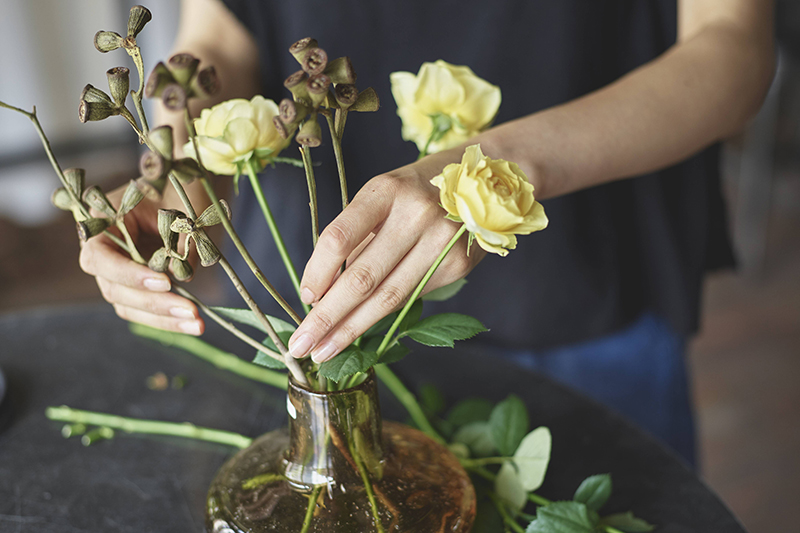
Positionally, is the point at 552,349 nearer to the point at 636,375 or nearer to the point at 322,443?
the point at 636,375

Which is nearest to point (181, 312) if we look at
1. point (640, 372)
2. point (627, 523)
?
point (627, 523)

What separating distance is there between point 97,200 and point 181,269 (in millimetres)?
51

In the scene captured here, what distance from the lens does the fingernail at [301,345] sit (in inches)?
13.7

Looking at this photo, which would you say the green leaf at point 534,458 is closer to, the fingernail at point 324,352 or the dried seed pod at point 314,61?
the fingernail at point 324,352

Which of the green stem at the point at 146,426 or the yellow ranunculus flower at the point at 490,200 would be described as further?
the green stem at the point at 146,426

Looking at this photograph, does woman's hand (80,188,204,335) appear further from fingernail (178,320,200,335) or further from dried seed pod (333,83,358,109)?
dried seed pod (333,83,358,109)

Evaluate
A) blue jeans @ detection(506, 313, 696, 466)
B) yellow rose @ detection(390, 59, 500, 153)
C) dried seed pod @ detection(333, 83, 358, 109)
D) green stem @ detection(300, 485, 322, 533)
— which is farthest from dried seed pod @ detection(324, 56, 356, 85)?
blue jeans @ detection(506, 313, 696, 466)

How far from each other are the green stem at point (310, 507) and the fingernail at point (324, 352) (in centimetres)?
9

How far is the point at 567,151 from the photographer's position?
491 mm

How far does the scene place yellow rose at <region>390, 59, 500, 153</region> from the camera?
42 cm

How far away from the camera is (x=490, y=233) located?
12.0 inches

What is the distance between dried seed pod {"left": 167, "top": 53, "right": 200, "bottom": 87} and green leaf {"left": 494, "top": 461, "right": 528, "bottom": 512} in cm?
34

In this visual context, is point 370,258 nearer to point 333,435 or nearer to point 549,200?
point 333,435

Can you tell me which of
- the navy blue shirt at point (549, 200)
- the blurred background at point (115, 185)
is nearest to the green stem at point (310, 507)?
the navy blue shirt at point (549, 200)
